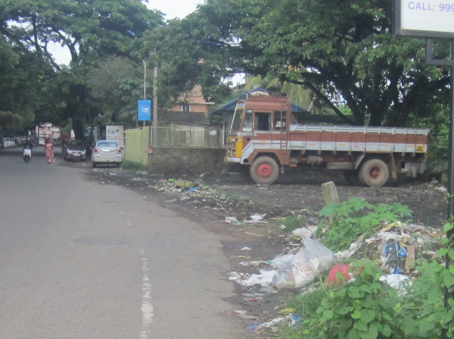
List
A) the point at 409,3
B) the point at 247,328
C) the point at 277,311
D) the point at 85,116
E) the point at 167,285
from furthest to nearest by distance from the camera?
the point at 85,116
the point at 167,285
the point at 277,311
the point at 247,328
the point at 409,3

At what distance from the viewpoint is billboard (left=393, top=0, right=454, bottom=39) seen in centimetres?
486

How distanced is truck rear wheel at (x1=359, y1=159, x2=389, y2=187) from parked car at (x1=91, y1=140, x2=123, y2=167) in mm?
16450

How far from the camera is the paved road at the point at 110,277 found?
5.75 meters

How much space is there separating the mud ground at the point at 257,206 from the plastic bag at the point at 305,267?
227 mm

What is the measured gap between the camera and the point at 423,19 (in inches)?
192

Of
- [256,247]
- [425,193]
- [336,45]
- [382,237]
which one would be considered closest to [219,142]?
[336,45]

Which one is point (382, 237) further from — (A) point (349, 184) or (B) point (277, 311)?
(A) point (349, 184)

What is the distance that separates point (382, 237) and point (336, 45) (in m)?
14.8

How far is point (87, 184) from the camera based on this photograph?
2216cm

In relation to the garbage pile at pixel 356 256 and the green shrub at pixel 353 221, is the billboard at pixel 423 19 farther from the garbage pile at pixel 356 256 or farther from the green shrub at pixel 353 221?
the green shrub at pixel 353 221

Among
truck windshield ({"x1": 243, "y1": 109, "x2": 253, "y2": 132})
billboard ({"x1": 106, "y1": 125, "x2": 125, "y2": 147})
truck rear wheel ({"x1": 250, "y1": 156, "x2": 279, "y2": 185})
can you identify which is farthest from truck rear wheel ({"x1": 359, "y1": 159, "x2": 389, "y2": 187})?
billboard ({"x1": 106, "y1": 125, "x2": 125, "y2": 147})

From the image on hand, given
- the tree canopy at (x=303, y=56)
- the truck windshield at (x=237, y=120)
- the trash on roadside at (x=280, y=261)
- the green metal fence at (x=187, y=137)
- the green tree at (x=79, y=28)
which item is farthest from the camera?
the green tree at (x=79, y=28)

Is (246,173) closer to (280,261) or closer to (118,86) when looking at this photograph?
(280,261)

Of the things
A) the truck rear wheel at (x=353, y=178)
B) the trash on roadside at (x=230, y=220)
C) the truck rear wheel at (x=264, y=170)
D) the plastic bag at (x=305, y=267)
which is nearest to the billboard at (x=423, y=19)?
the plastic bag at (x=305, y=267)
